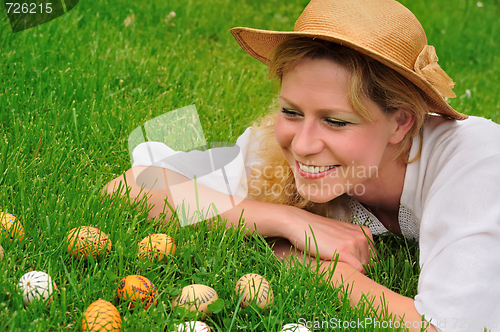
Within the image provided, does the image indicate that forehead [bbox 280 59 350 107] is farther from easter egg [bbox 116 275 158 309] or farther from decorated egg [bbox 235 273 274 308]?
easter egg [bbox 116 275 158 309]

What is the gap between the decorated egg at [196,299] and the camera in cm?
175

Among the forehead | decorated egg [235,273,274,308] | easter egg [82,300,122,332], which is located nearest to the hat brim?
the forehead

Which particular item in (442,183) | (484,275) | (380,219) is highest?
(442,183)

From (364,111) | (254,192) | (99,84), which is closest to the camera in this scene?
(364,111)

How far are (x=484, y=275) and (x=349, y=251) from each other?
1.97ft

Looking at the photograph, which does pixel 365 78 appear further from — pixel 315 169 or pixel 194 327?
pixel 194 327

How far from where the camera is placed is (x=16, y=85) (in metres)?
3.52

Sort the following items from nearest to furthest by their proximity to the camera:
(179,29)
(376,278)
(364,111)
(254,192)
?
(364,111) → (376,278) → (254,192) → (179,29)

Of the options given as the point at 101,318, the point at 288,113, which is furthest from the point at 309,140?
the point at 101,318

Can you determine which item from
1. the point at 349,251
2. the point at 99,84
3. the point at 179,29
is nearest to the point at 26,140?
the point at 99,84

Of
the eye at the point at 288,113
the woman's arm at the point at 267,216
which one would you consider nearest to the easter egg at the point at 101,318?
the woman's arm at the point at 267,216

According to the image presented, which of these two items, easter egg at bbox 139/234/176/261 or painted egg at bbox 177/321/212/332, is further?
easter egg at bbox 139/234/176/261

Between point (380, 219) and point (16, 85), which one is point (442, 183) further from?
point (16, 85)

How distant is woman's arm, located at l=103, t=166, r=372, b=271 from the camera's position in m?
2.23
